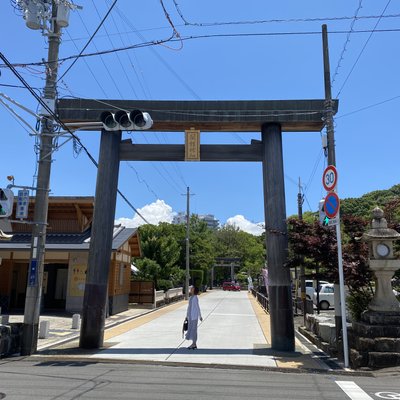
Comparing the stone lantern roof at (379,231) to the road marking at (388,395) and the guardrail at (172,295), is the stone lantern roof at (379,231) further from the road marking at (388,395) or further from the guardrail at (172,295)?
the guardrail at (172,295)

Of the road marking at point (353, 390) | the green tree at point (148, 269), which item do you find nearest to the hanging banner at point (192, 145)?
the road marking at point (353, 390)

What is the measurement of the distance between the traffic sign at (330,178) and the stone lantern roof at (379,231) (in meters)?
1.19

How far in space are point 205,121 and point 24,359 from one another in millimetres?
7752

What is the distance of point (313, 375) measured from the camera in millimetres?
8555

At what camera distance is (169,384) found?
7398 millimetres

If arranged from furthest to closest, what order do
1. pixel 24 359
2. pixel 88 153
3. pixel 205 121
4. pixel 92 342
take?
pixel 88 153 → pixel 205 121 → pixel 92 342 → pixel 24 359

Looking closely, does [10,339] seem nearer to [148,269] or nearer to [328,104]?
[328,104]

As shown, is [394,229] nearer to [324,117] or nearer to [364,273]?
[364,273]

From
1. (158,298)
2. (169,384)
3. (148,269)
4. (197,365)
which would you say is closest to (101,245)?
(197,365)

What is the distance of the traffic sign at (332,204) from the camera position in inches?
392

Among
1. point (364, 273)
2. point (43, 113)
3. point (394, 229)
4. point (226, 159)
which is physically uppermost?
point (43, 113)

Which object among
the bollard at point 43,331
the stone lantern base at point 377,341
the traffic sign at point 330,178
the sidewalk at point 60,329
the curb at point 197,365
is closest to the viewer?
the curb at point 197,365

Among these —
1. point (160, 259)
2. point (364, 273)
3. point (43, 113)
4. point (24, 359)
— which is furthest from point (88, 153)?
point (160, 259)

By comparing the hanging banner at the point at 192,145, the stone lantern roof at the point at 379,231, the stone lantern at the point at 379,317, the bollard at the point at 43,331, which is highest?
the hanging banner at the point at 192,145
